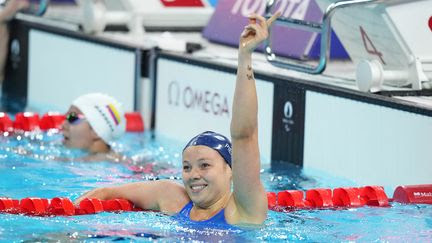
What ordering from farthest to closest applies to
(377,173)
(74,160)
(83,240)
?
Answer: (74,160) → (377,173) → (83,240)

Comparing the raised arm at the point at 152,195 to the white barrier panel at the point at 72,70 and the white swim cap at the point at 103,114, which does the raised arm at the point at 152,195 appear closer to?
the white swim cap at the point at 103,114

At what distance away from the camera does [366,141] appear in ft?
20.3

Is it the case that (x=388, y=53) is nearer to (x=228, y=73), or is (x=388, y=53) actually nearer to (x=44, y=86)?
(x=228, y=73)

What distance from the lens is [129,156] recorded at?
700 cm

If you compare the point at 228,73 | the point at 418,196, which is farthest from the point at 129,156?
the point at 418,196

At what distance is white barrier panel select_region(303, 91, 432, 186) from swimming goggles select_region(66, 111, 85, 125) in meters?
1.32

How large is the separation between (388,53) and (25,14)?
4222mm

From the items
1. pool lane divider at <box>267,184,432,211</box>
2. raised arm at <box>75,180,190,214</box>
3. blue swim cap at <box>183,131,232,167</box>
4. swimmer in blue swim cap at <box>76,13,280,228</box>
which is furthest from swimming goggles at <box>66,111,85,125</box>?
blue swim cap at <box>183,131,232,167</box>

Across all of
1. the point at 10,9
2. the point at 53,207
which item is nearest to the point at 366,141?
the point at 53,207

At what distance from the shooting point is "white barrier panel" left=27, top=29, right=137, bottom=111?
8312 mm

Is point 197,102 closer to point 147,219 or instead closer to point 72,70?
point 72,70

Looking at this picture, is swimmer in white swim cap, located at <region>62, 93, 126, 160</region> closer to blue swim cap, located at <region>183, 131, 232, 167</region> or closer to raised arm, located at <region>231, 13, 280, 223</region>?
blue swim cap, located at <region>183, 131, 232, 167</region>

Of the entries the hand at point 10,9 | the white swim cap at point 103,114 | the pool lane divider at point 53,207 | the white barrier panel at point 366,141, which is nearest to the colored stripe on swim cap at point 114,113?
the white swim cap at point 103,114

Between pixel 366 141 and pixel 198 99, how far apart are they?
1.72 meters
